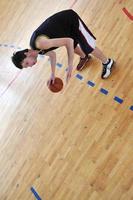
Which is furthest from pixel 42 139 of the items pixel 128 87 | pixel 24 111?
pixel 128 87

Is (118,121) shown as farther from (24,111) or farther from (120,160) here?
(24,111)

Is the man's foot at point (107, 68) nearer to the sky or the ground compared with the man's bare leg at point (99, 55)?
nearer to the ground

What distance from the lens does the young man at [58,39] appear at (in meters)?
2.91

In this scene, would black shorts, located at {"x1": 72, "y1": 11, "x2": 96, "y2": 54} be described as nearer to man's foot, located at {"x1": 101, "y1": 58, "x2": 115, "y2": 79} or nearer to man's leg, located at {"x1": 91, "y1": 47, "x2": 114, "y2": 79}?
man's leg, located at {"x1": 91, "y1": 47, "x2": 114, "y2": 79}

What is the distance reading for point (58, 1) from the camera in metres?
4.77

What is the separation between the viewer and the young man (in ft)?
9.56

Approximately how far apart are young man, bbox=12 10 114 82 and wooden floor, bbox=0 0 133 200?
18.8 inches

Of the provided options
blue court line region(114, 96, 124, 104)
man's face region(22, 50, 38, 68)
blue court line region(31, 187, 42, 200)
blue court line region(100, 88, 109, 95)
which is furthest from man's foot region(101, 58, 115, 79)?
blue court line region(31, 187, 42, 200)

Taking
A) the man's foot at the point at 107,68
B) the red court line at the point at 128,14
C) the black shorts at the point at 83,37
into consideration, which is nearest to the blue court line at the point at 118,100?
the man's foot at the point at 107,68

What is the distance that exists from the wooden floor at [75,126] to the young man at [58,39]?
18.8 inches

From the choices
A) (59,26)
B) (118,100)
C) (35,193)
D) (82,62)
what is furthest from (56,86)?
(35,193)

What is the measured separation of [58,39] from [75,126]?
1.07m

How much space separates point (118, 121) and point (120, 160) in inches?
14.3

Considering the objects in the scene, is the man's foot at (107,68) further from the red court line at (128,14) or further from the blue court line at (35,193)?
the blue court line at (35,193)
